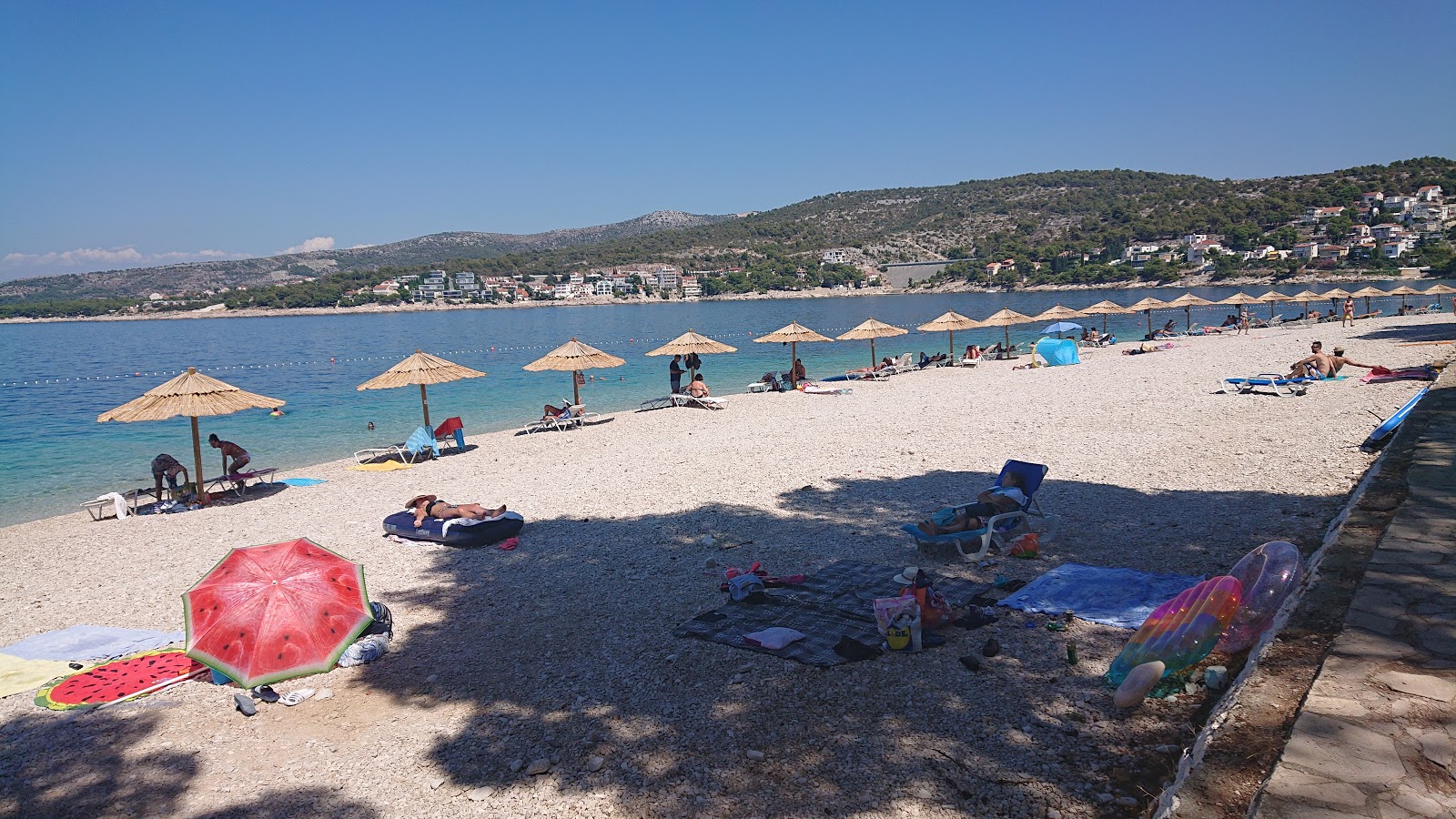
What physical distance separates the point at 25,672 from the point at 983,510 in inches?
294

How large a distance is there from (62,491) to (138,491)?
4254mm

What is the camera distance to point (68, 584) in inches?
311

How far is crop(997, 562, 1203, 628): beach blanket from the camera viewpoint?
17.3ft

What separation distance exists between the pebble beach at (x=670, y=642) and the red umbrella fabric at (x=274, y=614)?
23cm

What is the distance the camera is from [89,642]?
6.09m

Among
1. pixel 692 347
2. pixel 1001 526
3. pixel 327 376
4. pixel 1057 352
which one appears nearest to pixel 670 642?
pixel 1001 526

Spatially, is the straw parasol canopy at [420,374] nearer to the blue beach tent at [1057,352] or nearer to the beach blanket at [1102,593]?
the beach blanket at [1102,593]

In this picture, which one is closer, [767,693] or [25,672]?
[767,693]

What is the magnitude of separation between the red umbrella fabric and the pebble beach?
0.23m

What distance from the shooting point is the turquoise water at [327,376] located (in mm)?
17594

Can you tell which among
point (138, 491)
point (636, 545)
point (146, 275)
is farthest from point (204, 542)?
point (146, 275)

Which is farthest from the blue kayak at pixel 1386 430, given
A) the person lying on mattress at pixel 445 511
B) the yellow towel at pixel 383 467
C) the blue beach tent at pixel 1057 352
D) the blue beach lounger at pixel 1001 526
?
the blue beach tent at pixel 1057 352

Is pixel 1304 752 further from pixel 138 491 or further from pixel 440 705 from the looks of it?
pixel 138 491

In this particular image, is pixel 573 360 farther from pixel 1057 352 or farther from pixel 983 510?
pixel 1057 352
